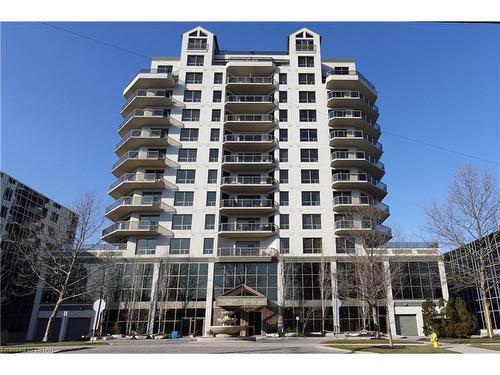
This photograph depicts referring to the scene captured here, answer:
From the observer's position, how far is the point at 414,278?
28.0 metres

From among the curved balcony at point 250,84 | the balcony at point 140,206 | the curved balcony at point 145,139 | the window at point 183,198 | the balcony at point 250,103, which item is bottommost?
the balcony at point 140,206

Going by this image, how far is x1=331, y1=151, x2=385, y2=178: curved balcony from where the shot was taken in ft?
102

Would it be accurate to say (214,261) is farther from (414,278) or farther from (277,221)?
(414,278)

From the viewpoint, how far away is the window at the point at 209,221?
30.0 metres

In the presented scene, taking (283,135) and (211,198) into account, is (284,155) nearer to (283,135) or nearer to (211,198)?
(283,135)

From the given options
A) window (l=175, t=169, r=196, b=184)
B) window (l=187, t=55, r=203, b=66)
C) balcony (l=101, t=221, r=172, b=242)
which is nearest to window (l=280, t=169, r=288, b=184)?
window (l=175, t=169, r=196, b=184)

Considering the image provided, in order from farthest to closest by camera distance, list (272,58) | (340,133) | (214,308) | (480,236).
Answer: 1. (272,58)
2. (340,133)
3. (214,308)
4. (480,236)

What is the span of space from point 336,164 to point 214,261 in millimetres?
13617

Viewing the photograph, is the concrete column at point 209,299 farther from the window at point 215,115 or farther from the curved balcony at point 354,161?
the curved balcony at point 354,161

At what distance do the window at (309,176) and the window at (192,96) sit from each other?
484 inches

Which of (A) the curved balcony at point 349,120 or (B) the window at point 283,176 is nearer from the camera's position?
(B) the window at point 283,176

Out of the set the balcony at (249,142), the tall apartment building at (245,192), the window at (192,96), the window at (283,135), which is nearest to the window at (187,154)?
the tall apartment building at (245,192)

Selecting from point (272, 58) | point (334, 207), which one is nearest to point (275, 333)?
point (334, 207)

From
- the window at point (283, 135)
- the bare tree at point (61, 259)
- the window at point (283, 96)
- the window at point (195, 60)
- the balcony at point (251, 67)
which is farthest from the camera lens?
the window at point (195, 60)
